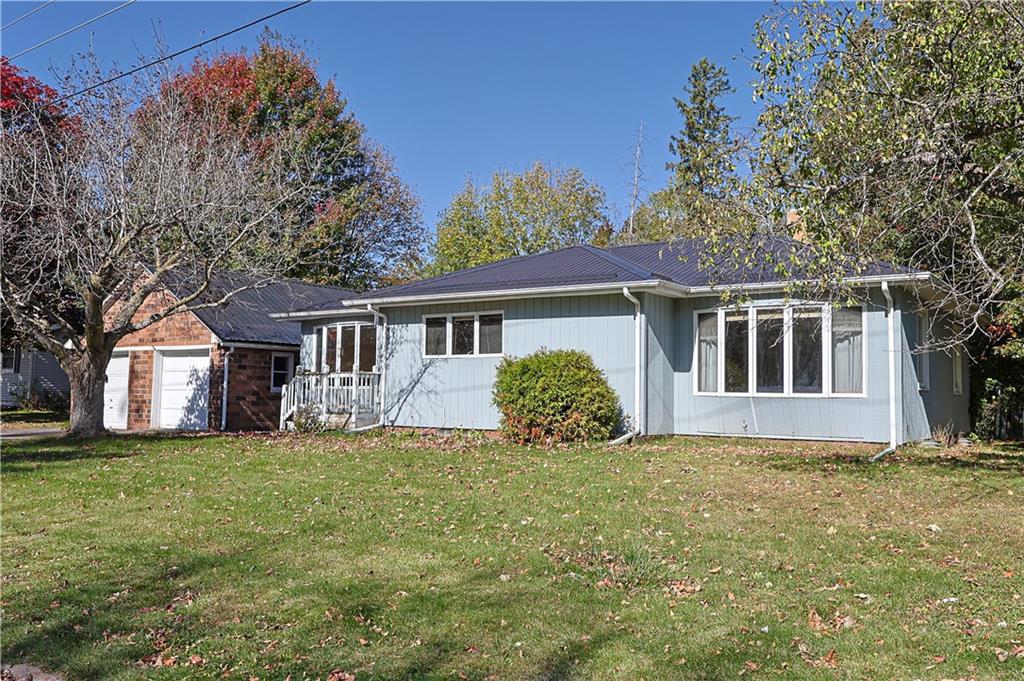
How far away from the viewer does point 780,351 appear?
1411 centimetres

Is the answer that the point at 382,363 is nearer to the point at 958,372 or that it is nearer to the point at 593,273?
the point at 593,273

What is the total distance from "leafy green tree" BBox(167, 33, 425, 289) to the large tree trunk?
12.4 m

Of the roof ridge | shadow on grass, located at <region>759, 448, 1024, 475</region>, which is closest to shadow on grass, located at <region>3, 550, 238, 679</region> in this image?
shadow on grass, located at <region>759, 448, 1024, 475</region>

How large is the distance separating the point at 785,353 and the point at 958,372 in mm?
5402

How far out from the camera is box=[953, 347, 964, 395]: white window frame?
16.7 m

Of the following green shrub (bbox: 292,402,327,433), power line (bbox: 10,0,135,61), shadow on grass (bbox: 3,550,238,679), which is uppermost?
power line (bbox: 10,0,135,61)

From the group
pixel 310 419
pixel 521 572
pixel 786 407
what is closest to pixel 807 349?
pixel 786 407

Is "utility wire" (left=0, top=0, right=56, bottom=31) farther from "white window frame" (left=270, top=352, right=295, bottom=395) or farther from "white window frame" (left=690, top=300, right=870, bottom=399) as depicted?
"white window frame" (left=270, top=352, right=295, bottom=395)

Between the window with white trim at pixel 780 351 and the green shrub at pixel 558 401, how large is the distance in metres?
1.98

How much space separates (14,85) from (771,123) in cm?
2101

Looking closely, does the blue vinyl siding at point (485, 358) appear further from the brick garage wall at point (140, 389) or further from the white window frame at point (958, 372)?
the brick garage wall at point (140, 389)

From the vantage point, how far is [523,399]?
14094 mm

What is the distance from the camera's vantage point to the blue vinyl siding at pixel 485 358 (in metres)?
14.6

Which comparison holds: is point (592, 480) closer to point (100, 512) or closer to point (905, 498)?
point (905, 498)
